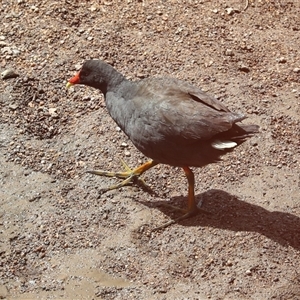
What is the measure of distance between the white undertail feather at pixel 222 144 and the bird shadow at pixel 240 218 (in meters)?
0.67

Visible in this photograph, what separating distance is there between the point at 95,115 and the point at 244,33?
1.85m

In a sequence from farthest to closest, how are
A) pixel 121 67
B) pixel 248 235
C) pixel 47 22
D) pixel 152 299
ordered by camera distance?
pixel 47 22
pixel 121 67
pixel 248 235
pixel 152 299

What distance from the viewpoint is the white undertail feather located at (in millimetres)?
4473

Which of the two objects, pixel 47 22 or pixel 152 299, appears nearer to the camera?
pixel 152 299

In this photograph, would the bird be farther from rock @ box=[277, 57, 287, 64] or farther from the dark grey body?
rock @ box=[277, 57, 287, 64]

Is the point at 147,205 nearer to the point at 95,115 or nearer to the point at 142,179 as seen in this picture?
the point at 142,179

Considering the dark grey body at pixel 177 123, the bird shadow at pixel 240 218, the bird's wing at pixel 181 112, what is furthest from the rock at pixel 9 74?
the bird shadow at pixel 240 218

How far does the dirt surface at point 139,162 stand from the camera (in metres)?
4.49


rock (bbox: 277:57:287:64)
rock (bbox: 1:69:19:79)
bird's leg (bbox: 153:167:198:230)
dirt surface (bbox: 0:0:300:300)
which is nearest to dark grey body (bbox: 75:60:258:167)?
bird's leg (bbox: 153:167:198:230)

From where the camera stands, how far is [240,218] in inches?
193

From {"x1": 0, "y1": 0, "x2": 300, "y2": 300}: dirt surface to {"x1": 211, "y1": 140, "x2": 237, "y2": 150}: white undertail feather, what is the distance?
0.67 metres

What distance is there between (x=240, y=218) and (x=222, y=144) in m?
0.70

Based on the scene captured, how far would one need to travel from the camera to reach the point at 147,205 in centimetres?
502

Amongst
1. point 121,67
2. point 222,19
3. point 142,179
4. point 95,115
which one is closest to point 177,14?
point 222,19
